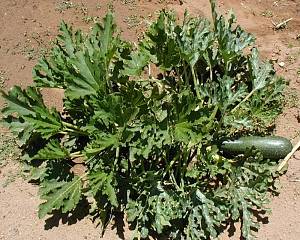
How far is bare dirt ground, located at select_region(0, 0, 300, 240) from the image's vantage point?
582 cm

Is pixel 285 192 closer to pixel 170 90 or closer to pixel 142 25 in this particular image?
pixel 170 90

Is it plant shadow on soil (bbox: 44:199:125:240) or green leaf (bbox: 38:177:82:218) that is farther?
plant shadow on soil (bbox: 44:199:125:240)

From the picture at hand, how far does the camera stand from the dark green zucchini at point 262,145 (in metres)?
5.94

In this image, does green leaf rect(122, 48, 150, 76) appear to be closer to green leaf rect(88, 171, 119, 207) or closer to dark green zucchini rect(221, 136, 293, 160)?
green leaf rect(88, 171, 119, 207)

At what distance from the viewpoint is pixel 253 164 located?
5680 mm

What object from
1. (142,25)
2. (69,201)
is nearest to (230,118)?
(69,201)

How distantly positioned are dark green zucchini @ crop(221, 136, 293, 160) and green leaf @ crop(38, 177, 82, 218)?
1.79m

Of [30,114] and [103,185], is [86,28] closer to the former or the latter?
[30,114]

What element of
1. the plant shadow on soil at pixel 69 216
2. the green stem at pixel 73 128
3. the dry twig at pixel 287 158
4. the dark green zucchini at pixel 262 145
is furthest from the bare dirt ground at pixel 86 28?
the green stem at pixel 73 128

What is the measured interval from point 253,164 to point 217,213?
74 cm

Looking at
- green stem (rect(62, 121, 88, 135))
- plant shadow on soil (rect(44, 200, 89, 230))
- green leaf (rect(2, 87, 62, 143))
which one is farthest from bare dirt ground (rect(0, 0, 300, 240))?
green stem (rect(62, 121, 88, 135))

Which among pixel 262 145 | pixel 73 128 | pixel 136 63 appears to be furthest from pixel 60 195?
pixel 262 145

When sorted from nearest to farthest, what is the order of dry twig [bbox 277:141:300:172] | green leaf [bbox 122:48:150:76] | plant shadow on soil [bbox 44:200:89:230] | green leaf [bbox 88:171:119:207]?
green leaf [bbox 88:171:119:207] < green leaf [bbox 122:48:150:76] < plant shadow on soil [bbox 44:200:89:230] < dry twig [bbox 277:141:300:172]

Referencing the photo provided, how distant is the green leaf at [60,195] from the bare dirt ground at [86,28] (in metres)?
0.41
